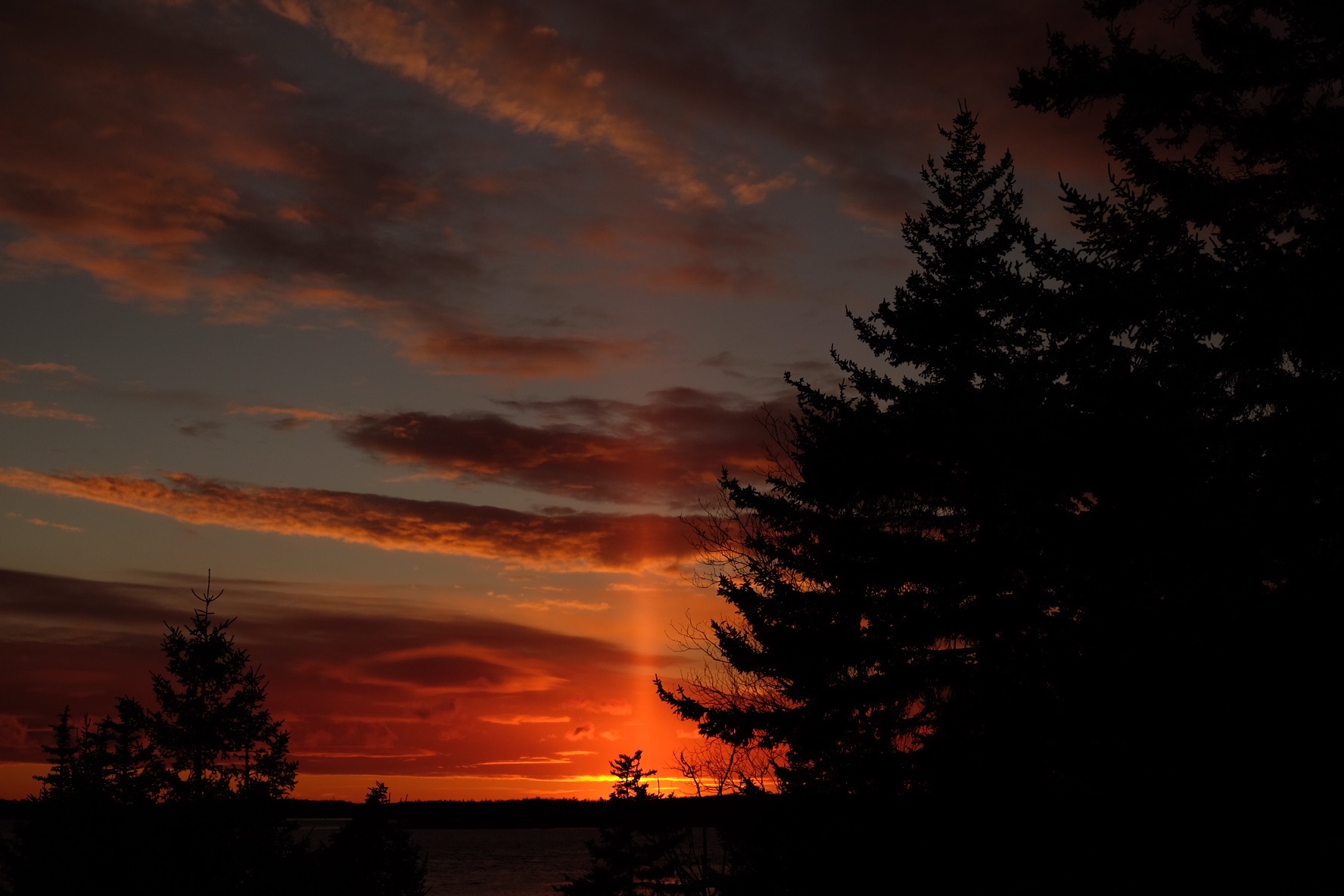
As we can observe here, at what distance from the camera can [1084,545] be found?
11.0m

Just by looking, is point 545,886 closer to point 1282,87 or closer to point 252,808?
point 252,808

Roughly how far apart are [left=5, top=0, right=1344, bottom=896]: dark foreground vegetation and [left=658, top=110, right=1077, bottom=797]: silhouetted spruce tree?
0.08 m

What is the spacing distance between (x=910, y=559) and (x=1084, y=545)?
9043mm

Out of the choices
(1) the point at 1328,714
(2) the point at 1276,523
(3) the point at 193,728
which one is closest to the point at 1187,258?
(2) the point at 1276,523

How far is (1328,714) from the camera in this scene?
8.40 metres

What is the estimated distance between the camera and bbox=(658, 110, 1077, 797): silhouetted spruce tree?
683 inches

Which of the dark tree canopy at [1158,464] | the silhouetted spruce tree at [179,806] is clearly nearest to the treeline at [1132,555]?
the dark tree canopy at [1158,464]

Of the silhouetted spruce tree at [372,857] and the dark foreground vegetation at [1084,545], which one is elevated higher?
the dark foreground vegetation at [1084,545]

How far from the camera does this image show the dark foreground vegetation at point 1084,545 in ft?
29.3

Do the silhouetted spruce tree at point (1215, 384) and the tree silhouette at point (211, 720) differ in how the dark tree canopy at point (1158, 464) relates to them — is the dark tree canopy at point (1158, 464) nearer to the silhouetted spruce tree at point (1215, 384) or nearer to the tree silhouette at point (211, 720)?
the silhouetted spruce tree at point (1215, 384)

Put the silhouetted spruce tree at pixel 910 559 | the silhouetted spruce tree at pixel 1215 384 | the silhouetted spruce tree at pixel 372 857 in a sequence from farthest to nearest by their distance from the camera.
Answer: the silhouetted spruce tree at pixel 372 857 < the silhouetted spruce tree at pixel 910 559 < the silhouetted spruce tree at pixel 1215 384

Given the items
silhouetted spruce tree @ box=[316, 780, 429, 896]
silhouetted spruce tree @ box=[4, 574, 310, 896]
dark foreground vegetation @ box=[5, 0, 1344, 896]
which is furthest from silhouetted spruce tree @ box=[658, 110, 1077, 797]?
silhouetted spruce tree @ box=[316, 780, 429, 896]

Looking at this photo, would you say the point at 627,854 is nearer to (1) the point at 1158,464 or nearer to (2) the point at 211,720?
(2) the point at 211,720

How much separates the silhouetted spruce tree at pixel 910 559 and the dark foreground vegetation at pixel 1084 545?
8cm
